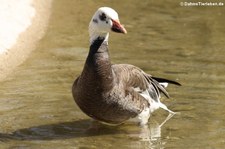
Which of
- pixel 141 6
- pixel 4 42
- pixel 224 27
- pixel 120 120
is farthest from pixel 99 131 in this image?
pixel 141 6

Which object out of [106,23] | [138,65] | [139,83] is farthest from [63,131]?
[138,65]

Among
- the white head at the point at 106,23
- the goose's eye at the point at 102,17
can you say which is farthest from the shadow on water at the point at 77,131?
the goose's eye at the point at 102,17

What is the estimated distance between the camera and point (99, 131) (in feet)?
26.4

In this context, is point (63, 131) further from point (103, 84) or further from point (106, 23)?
point (106, 23)

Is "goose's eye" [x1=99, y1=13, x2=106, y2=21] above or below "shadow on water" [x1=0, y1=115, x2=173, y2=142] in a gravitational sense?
above

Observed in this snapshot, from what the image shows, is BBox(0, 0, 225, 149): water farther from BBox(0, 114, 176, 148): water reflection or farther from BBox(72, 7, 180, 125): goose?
BBox(72, 7, 180, 125): goose

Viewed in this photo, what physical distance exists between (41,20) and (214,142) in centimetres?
597

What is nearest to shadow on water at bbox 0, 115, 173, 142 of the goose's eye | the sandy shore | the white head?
the white head

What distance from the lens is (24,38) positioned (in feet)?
37.7

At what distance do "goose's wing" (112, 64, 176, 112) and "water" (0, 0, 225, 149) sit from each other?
12.5 inches

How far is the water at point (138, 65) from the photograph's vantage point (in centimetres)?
773

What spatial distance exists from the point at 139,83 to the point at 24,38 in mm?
4020

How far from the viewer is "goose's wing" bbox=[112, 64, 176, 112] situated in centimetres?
777

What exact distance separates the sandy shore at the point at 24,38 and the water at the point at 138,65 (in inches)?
6.4
